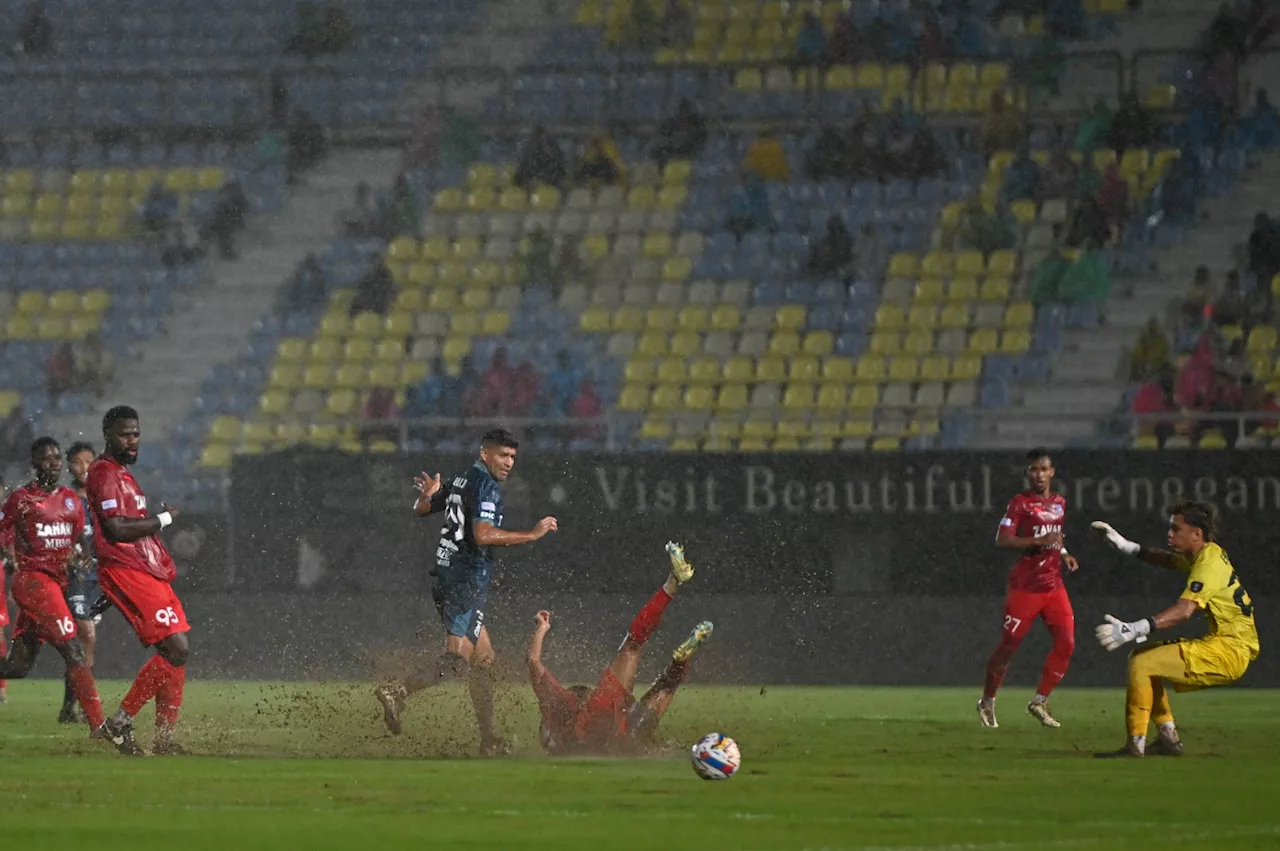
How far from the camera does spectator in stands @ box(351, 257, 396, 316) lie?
29.6 meters

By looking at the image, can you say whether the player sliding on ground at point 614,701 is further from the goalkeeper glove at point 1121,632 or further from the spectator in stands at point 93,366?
the spectator in stands at point 93,366

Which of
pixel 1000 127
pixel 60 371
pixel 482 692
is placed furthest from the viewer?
pixel 60 371

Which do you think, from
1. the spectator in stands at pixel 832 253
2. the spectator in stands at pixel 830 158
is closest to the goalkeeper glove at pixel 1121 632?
the spectator in stands at pixel 832 253

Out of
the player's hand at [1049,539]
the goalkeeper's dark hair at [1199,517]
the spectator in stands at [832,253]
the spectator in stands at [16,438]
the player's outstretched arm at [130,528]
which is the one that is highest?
the player's outstretched arm at [130,528]

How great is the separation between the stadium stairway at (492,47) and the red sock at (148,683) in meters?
19.8

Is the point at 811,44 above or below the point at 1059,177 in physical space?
above

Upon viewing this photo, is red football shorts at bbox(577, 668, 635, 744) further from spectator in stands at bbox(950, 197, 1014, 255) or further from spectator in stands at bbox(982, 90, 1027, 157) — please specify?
spectator in stands at bbox(982, 90, 1027, 157)

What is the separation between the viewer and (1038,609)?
52.4ft

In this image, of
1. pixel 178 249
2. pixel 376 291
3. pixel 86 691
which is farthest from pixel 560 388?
pixel 86 691

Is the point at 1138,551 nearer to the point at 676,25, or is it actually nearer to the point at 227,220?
the point at 676,25

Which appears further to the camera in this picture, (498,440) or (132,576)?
(498,440)

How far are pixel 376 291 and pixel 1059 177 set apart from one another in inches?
376

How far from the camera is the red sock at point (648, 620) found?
39.5 ft

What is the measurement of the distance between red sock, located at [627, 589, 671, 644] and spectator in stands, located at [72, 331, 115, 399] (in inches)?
732
